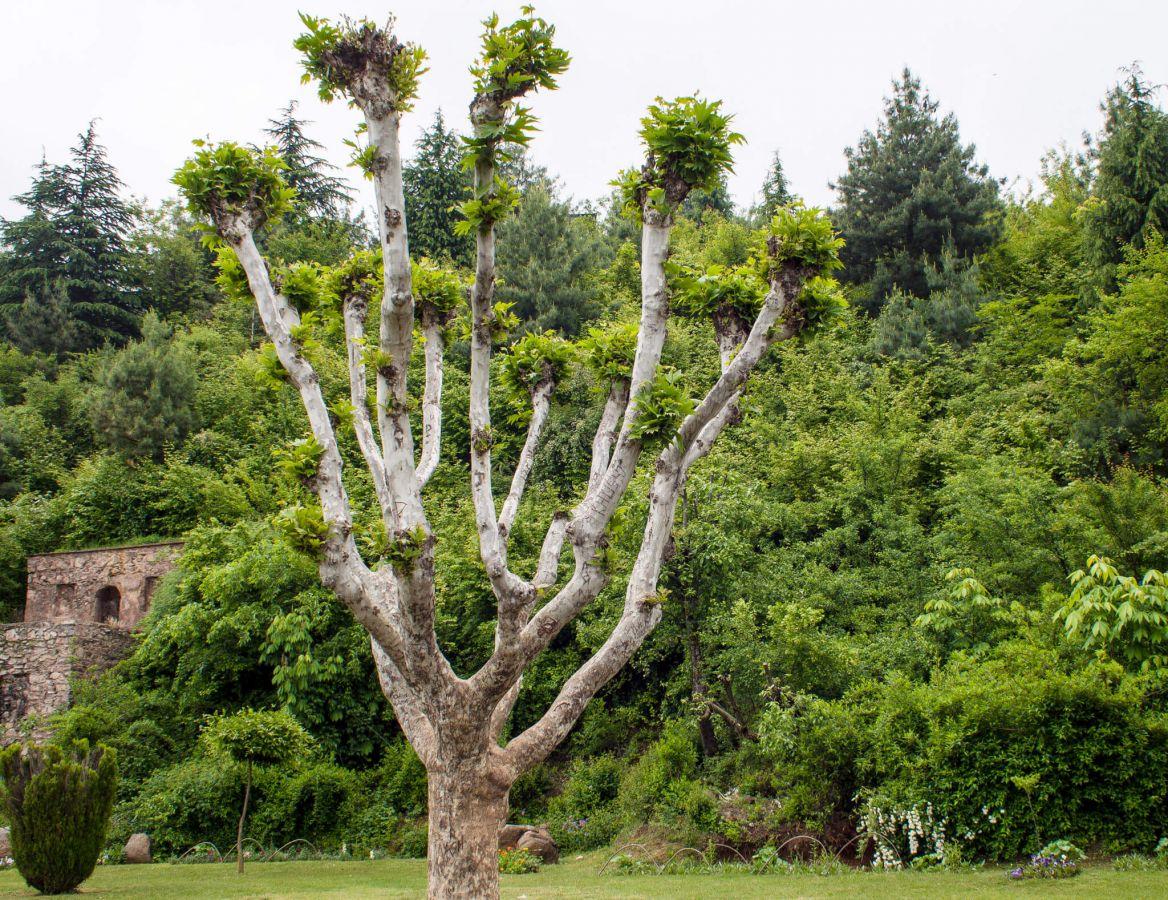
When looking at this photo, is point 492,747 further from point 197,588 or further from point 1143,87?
point 1143,87

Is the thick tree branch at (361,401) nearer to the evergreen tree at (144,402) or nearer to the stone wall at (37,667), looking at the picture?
the stone wall at (37,667)

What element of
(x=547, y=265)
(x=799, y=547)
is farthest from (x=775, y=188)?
(x=799, y=547)

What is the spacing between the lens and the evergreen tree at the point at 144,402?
2350 cm

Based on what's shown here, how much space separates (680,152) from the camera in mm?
7027

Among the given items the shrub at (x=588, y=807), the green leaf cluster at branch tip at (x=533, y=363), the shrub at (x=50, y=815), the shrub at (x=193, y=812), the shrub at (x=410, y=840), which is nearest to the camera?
the green leaf cluster at branch tip at (x=533, y=363)

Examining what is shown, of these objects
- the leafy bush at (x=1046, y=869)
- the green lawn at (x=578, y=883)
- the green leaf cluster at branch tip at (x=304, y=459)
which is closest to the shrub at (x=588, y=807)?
the green lawn at (x=578, y=883)

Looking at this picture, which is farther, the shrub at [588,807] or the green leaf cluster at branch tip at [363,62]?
the shrub at [588,807]

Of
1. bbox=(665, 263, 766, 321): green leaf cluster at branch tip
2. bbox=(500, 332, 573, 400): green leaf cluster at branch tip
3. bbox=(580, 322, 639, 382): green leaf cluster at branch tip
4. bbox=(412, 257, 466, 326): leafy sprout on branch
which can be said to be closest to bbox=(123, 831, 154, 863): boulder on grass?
bbox=(500, 332, 573, 400): green leaf cluster at branch tip

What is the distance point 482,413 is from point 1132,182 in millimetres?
17768

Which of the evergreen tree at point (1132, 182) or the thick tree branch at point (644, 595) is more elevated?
the evergreen tree at point (1132, 182)

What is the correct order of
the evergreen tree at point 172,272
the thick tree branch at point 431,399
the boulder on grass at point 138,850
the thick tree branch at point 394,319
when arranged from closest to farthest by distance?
the thick tree branch at point 394,319
the thick tree branch at point 431,399
the boulder on grass at point 138,850
the evergreen tree at point 172,272

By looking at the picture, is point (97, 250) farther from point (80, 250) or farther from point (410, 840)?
point (410, 840)

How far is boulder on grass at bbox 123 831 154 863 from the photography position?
13.4 metres

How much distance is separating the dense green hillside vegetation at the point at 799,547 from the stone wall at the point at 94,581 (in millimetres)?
1170
